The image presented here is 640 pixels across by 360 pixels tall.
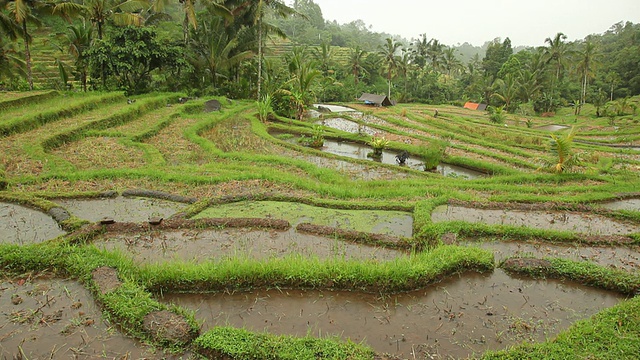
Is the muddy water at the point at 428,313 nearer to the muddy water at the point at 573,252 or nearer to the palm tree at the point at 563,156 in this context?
the muddy water at the point at 573,252

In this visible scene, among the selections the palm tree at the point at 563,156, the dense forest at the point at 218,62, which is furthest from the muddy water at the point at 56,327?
the dense forest at the point at 218,62

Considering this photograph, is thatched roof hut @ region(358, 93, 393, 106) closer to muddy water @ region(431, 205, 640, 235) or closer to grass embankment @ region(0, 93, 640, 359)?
grass embankment @ region(0, 93, 640, 359)

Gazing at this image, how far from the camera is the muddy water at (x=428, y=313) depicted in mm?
3799

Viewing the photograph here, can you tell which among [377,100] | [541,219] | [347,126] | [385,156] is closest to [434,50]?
[377,100]

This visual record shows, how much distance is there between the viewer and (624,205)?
27.3 ft

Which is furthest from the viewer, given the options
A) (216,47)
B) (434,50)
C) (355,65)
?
(434,50)

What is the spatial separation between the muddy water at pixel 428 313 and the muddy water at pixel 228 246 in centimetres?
86

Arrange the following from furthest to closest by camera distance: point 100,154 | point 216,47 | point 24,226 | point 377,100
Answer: point 377,100 → point 216,47 → point 100,154 → point 24,226

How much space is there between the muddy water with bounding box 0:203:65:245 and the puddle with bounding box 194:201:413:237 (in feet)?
6.97

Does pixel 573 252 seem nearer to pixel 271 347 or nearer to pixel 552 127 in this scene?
pixel 271 347

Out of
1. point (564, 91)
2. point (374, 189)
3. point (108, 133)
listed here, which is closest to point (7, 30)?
point (108, 133)

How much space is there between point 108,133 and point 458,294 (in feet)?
35.8

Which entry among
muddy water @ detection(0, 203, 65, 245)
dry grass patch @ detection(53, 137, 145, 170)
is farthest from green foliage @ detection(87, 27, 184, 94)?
muddy water @ detection(0, 203, 65, 245)

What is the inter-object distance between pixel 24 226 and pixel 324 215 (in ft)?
15.3
